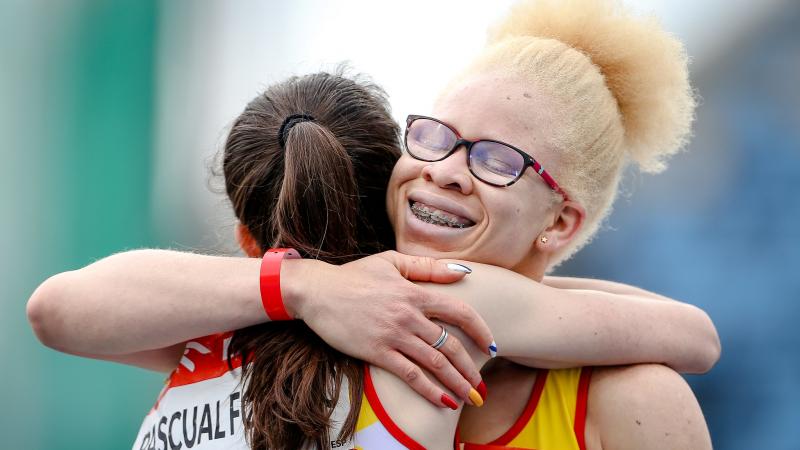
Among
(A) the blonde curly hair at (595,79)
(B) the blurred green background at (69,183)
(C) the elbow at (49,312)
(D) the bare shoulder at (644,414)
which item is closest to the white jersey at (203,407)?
(C) the elbow at (49,312)

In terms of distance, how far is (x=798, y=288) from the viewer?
15.3ft

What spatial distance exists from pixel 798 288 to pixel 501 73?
3.57 m

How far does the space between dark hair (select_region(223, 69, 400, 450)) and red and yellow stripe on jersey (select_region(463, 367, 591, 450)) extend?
443 mm

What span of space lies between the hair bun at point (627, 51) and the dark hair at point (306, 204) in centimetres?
49

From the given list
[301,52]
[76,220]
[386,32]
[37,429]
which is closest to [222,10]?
[301,52]

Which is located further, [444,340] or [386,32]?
[386,32]

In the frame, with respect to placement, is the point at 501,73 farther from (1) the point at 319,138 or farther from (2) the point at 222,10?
(2) the point at 222,10

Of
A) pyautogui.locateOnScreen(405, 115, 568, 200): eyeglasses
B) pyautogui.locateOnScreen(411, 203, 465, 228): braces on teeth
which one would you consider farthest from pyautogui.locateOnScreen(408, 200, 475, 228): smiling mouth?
pyautogui.locateOnScreen(405, 115, 568, 200): eyeglasses

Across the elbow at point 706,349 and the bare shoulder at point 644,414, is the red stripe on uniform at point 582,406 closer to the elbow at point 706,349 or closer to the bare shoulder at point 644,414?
the bare shoulder at point 644,414

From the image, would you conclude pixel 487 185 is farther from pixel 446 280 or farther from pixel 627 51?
pixel 627 51

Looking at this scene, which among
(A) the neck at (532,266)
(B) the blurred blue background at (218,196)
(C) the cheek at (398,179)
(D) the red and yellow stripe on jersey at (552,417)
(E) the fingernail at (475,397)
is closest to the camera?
(E) the fingernail at (475,397)

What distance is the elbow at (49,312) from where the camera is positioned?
1.64 metres

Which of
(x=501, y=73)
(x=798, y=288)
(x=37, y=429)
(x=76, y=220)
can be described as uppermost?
(x=501, y=73)

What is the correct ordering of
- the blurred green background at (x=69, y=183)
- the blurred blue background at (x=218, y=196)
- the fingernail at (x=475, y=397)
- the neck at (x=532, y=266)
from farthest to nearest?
the blurred green background at (x=69, y=183), the blurred blue background at (x=218, y=196), the neck at (x=532, y=266), the fingernail at (x=475, y=397)
